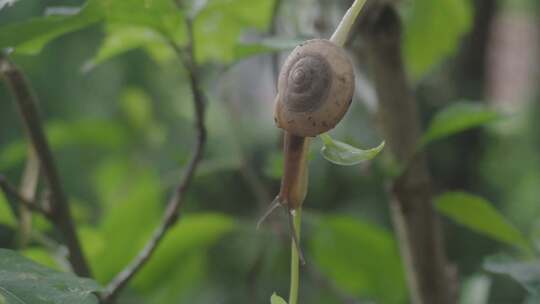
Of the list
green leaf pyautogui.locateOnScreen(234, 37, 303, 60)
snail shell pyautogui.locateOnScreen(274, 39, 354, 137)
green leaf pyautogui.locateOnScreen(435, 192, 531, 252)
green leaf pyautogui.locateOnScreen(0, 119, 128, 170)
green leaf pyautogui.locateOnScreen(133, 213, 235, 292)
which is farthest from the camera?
green leaf pyautogui.locateOnScreen(0, 119, 128, 170)

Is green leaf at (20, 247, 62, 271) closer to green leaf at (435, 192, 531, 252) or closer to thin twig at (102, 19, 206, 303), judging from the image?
thin twig at (102, 19, 206, 303)

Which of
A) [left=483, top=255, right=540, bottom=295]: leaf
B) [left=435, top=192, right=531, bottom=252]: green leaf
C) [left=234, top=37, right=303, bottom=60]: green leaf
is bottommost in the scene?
[left=435, top=192, right=531, bottom=252]: green leaf

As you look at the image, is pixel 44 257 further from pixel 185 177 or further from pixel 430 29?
pixel 430 29

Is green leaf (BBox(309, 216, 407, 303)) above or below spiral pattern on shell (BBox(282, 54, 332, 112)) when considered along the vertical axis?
below

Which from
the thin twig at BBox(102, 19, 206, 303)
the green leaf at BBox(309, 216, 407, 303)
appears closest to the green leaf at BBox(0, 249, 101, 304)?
the thin twig at BBox(102, 19, 206, 303)

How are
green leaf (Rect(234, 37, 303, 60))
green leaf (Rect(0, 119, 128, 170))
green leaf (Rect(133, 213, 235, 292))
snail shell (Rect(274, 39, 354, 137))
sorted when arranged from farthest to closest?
green leaf (Rect(0, 119, 128, 170)) → green leaf (Rect(133, 213, 235, 292)) → green leaf (Rect(234, 37, 303, 60)) → snail shell (Rect(274, 39, 354, 137))

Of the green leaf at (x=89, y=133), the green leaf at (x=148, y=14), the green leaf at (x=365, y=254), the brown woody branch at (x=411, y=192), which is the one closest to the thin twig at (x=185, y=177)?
the green leaf at (x=148, y=14)

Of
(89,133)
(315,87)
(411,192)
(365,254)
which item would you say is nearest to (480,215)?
(411,192)
